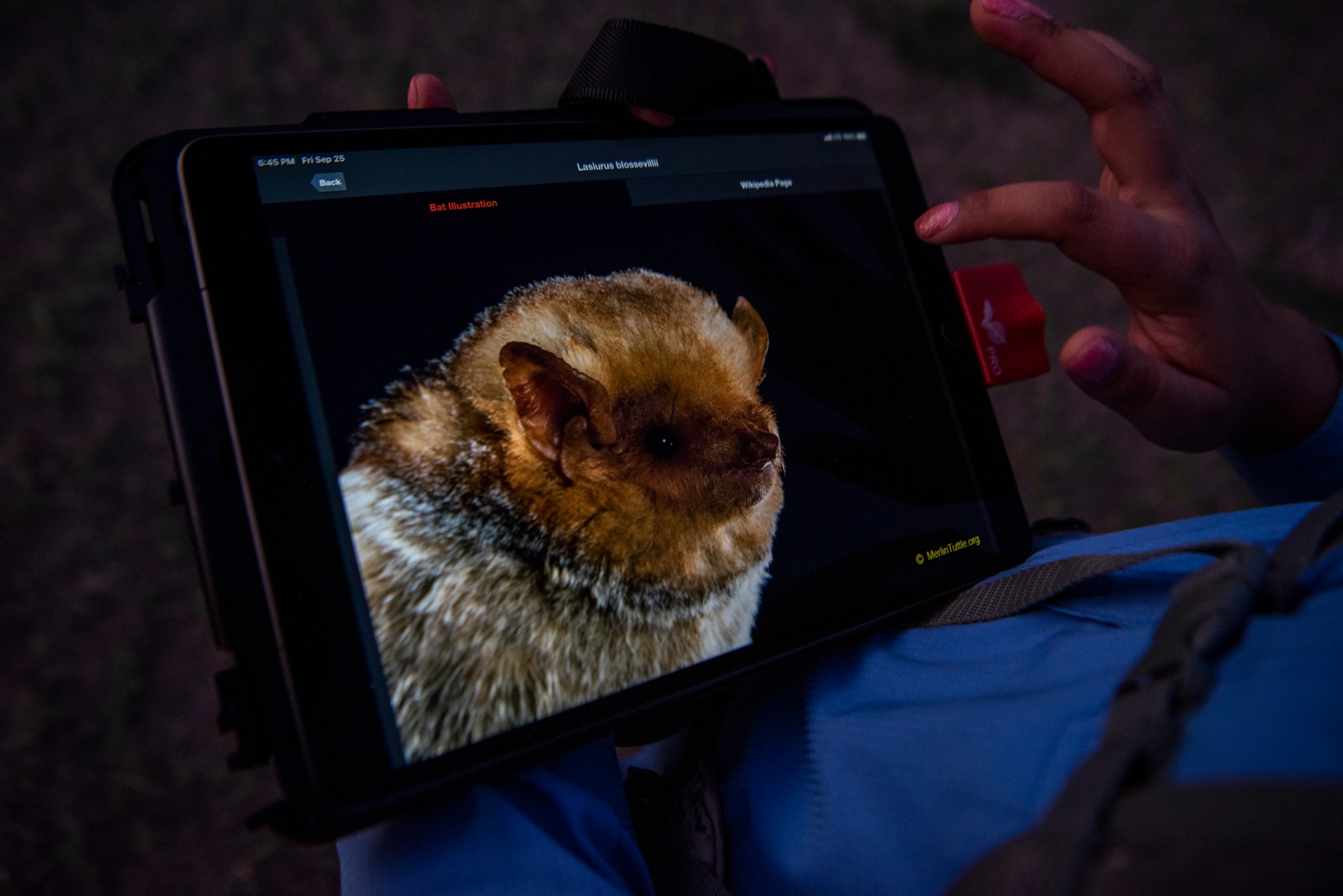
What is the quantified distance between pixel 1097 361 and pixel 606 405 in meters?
0.45

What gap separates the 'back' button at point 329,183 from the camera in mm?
530

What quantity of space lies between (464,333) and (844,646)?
453 millimetres

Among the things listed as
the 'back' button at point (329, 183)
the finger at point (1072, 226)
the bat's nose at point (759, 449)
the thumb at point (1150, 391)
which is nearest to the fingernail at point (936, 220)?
the finger at point (1072, 226)

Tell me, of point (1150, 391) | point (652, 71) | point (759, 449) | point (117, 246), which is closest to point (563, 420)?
point (759, 449)

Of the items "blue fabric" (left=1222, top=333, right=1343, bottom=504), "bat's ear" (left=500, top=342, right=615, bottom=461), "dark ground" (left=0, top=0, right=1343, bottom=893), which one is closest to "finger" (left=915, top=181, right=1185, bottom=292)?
"blue fabric" (left=1222, top=333, right=1343, bottom=504)

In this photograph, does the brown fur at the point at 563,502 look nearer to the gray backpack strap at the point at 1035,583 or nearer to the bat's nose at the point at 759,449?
the bat's nose at the point at 759,449

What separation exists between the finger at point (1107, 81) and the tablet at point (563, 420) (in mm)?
166

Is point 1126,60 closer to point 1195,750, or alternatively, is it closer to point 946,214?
point 946,214

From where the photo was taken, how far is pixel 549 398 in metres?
0.57

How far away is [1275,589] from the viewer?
0.47 meters

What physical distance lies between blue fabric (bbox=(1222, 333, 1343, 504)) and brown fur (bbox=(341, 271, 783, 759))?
598 millimetres

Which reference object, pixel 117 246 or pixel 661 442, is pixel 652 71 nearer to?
pixel 661 442

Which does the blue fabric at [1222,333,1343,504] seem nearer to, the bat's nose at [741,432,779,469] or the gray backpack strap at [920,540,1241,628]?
the gray backpack strap at [920,540,1241,628]

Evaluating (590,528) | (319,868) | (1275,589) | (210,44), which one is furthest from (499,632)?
(210,44)
